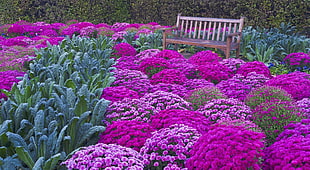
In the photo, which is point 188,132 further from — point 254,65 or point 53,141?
point 254,65

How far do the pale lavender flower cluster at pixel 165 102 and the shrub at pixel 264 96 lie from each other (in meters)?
0.74

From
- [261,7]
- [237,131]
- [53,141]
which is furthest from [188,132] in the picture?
[261,7]

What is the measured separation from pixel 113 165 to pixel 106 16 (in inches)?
486

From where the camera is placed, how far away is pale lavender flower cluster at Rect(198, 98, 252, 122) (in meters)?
3.13

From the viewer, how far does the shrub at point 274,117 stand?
294 cm

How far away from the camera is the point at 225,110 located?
3.18 m

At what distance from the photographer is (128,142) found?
2561mm

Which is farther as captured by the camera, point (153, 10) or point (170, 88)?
point (153, 10)

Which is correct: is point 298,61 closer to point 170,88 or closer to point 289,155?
point 170,88

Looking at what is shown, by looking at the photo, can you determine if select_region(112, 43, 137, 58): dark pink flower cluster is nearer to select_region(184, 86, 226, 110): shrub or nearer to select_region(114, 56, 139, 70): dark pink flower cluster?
select_region(114, 56, 139, 70): dark pink flower cluster

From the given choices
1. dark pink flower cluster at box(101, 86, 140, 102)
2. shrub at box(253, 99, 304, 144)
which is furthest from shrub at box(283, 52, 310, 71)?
dark pink flower cluster at box(101, 86, 140, 102)

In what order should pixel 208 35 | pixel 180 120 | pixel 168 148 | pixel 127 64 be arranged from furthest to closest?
1. pixel 208 35
2. pixel 127 64
3. pixel 180 120
4. pixel 168 148

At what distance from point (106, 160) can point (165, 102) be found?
1.48 m

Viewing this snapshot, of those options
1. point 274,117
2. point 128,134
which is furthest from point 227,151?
point 274,117
